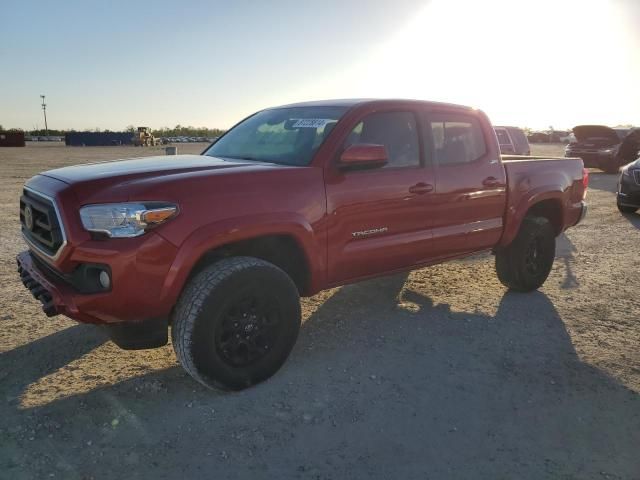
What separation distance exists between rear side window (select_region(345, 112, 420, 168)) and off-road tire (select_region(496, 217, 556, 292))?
5.69 ft

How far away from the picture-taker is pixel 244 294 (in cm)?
321

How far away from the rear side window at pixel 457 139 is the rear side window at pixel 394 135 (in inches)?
9.1

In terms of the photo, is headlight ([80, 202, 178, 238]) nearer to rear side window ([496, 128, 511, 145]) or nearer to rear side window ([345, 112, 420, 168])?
rear side window ([345, 112, 420, 168])

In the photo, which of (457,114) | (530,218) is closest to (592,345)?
(530,218)

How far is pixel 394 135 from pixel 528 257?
2213mm

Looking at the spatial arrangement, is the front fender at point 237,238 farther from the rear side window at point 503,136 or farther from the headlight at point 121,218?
the rear side window at point 503,136

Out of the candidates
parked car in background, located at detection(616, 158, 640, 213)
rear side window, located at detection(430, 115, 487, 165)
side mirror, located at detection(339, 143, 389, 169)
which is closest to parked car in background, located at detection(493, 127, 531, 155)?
parked car in background, located at detection(616, 158, 640, 213)

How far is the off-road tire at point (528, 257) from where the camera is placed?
5242mm

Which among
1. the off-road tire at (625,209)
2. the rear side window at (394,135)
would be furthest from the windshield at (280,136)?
the off-road tire at (625,209)

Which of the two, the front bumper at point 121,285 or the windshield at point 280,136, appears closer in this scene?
the front bumper at point 121,285

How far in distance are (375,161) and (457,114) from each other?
1.54 metres

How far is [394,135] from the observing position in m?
4.16

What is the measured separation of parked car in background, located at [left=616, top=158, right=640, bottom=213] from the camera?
996 centimetres

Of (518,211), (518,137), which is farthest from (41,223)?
(518,137)
